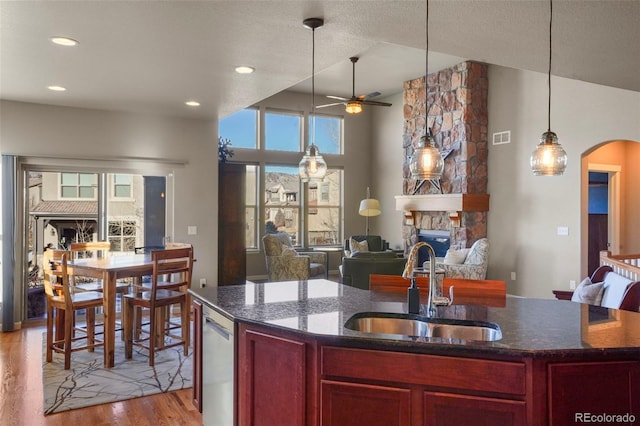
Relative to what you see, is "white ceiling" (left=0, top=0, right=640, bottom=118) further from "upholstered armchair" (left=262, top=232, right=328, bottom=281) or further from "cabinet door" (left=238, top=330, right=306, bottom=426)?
"upholstered armchair" (left=262, top=232, right=328, bottom=281)

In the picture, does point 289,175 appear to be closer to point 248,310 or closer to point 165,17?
point 165,17

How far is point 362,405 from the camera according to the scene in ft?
6.31

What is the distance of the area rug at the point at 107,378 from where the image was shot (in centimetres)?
→ 346

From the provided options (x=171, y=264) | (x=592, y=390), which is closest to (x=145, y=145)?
(x=171, y=264)

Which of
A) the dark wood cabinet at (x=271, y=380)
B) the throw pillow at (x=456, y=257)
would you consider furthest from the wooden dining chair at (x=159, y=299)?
the throw pillow at (x=456, y=257)

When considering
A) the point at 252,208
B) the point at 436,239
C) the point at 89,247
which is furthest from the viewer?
the point at 252,208

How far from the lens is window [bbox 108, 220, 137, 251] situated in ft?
20.2

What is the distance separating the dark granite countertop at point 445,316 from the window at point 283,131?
6812mm

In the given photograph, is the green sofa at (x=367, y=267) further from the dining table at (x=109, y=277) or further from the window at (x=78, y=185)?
the window at (x=78, y=185)

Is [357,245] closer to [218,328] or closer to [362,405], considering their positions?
[218,328]

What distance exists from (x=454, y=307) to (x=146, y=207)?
4.98 metres

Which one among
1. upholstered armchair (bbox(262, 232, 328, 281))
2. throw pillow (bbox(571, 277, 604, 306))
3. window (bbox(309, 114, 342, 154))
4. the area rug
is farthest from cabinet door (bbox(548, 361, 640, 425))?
window (bbox(309, 114, 342, 154))

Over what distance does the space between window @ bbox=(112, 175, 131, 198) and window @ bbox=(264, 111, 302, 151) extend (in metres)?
3.74

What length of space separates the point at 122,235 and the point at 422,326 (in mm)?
5091
